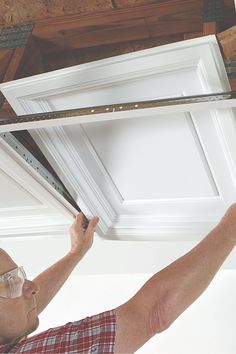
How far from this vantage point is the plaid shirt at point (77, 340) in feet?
3.04

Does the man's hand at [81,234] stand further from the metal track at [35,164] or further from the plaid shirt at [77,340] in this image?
the plaid shirt at [77,340]

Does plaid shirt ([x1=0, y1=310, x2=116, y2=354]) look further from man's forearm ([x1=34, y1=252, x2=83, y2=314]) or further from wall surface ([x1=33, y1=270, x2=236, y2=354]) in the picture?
wall surface ([x1=33, y1=270, x2=236, y2=354])

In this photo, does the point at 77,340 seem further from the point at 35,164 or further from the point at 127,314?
the point at 35,164

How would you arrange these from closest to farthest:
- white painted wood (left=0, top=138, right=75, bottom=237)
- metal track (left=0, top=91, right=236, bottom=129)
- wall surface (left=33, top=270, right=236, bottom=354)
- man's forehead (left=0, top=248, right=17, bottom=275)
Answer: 1. metal track (left=0, top=91, right=236, bottom=129)
2. man's forehead (left=0, top=248, right=17, bottom=275)
3. white painted wood (left=0, top=138, right=75, bottom=237)
4. wall surface (left=33, top=270, right=236, bottom=354)

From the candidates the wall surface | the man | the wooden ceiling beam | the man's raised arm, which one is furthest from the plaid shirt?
the wall surface

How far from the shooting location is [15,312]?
0.95 metres

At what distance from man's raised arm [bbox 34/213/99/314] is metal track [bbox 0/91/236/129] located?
56 cm

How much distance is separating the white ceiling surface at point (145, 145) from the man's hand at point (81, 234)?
42 millimetres

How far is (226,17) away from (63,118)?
1.84 ft

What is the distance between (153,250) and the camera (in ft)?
5.91

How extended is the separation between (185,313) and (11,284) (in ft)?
4.26

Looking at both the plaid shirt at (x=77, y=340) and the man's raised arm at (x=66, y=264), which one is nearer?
the plaid shirt at (x=77, y=340)

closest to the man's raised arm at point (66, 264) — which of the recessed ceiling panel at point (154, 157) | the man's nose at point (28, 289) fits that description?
the recessed ceiling panel at point (154, 157)

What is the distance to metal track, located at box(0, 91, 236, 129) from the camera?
36.0 inches
